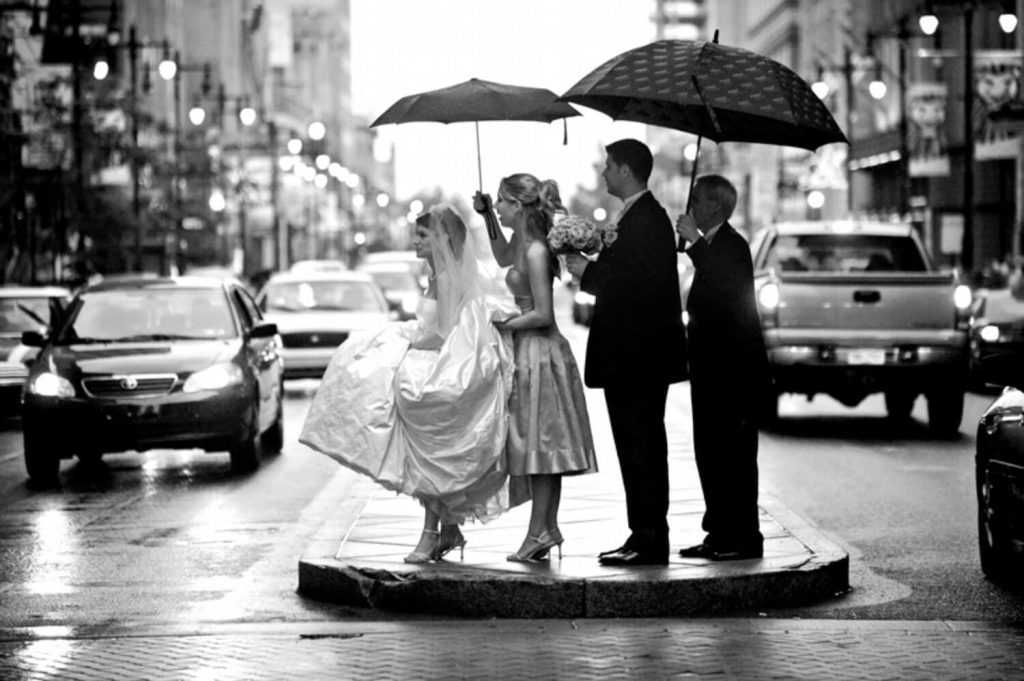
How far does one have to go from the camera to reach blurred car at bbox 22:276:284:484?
1709cm

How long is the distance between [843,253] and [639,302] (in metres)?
12.6

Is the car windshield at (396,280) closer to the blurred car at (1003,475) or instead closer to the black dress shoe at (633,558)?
the blurred car at (1003,475)

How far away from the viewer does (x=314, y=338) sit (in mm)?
28172

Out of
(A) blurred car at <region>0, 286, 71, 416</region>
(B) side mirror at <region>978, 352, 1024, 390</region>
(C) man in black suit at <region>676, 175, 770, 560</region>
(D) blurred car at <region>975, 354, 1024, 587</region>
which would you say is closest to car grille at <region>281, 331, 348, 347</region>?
(A) blurred car at <region>0, 286, 71, 416</region>

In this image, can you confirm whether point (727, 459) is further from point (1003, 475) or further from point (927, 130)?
point (927, 130)

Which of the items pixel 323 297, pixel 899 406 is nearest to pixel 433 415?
pixel 899 406

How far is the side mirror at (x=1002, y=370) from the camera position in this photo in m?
9.94

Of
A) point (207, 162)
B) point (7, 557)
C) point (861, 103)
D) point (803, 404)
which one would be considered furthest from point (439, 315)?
point (861, 103)

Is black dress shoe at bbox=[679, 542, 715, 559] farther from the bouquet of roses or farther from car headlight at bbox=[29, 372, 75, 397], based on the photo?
car headlight at bbox=[29, 372, 75, 397]

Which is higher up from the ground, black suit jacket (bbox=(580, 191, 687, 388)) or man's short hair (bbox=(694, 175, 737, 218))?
man's short hair (bbox=(694, 175, 737, 218))

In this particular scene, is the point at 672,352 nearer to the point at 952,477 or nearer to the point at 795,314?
the point at 952,477

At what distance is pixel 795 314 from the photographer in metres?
21.0

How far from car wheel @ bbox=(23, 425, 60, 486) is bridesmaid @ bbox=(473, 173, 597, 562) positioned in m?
7.59

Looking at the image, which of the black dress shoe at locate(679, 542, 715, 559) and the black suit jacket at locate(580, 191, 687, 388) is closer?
the black suit jacket at locate(580, 191, 687, 388)
